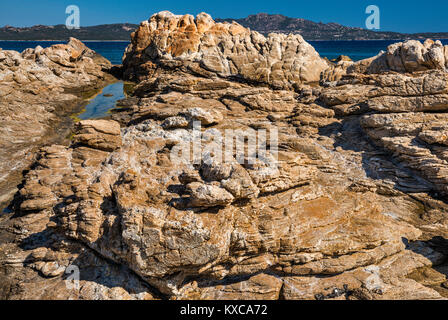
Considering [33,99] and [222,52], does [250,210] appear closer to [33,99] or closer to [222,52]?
[222,52]

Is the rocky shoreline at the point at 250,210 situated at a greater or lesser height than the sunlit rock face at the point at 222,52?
lesser

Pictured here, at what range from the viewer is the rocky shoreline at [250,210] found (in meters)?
12.2

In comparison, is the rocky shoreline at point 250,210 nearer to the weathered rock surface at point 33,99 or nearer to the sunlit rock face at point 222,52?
the weathered rock surface at point 33,99

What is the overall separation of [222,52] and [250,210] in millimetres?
35694

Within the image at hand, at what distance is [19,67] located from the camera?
42.0 m

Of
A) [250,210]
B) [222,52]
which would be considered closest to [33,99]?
[222,52]

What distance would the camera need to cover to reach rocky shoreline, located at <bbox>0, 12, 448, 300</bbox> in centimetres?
1219

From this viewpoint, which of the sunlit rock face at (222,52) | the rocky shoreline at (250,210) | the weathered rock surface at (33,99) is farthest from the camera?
the sunlit rock face at (222,52)

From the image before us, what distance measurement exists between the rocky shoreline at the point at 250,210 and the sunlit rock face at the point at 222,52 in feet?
44.0

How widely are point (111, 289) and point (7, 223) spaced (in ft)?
33.2

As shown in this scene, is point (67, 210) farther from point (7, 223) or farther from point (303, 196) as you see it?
point (303, 196)

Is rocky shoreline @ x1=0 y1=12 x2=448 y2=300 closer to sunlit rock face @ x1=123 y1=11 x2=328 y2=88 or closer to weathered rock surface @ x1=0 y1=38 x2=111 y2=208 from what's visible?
weathered rock surface @ x1=0 y1=38 x2=111 y2=208

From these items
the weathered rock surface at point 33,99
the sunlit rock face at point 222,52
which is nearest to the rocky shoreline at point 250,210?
the weathered rock surface at point 33,99

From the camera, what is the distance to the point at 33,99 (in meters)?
37.2
